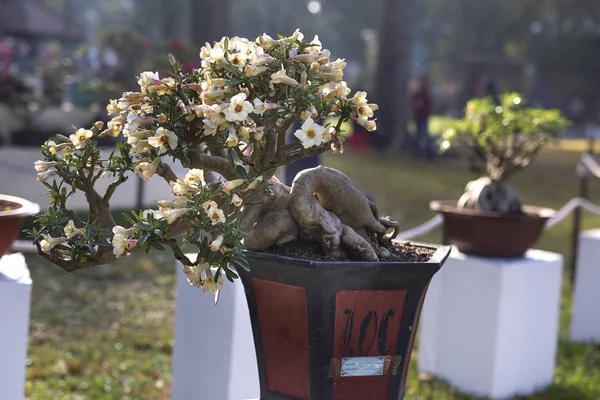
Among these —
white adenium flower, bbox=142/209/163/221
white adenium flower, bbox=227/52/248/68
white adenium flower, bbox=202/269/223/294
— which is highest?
white adenium flower, bbox=227/52/248/68

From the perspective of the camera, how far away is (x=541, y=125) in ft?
13.0

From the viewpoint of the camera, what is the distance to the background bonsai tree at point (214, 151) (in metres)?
1.76

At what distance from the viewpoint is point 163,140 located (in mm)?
1824

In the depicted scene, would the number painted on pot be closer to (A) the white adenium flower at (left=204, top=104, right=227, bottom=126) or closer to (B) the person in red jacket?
(A) the white adenium flower at (left=204, top=104, right=227, bottom=126)

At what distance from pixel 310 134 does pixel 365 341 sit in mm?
570

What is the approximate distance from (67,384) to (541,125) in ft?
8.63

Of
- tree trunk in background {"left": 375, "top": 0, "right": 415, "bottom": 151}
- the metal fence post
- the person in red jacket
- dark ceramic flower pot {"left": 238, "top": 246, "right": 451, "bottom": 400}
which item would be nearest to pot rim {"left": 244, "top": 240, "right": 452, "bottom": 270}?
dark ceramic flower pot {"left": 238, "top": 246, "right": 451, "bottom": 400}

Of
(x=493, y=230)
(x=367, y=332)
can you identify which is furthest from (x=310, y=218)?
(x=493, y=230)

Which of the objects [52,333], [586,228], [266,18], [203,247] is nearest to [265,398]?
[203,247]

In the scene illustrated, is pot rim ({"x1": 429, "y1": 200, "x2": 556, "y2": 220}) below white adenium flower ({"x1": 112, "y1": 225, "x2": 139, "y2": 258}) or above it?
above

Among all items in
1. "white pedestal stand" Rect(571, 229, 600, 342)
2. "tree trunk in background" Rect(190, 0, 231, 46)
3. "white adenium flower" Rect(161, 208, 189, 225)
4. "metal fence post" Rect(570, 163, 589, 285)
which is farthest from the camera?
"tree trunk in background" Rect(190, 0, 231, 46)

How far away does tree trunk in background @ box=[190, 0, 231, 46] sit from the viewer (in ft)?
45.6

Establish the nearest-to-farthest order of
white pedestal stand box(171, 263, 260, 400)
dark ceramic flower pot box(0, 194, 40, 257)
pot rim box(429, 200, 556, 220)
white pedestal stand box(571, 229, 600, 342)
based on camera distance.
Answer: dark ceramic flower pot box(0, 194, 40, 257)
white pedestal stand box(171, 263, 260, 400)
pot rim box(429, 200, 556, 220)
white pedestal stand box(571, 229, 600, 342)

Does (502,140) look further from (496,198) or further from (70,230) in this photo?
(70,230)
